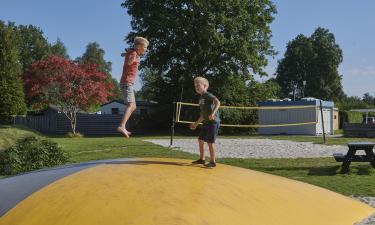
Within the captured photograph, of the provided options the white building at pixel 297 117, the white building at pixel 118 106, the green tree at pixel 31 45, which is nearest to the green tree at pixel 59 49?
the green tree at pixel 31 45

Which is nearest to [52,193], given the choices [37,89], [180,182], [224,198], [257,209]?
[180,182]

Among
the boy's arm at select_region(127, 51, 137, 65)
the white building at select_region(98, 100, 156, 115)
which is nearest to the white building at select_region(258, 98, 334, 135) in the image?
the white building at select_region(98, 100, 156, 115)

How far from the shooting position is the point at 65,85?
1344 inches

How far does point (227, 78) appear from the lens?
38.0 metres

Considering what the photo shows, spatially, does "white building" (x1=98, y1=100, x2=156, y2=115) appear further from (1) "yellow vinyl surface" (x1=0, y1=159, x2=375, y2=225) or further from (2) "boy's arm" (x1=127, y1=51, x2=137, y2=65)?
(1) "yellow vinyl surface" (x1=0, y1=159, x2=375, y2=225)

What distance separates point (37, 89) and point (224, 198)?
32.6 m

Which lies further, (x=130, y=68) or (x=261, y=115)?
(x=261, y=115)

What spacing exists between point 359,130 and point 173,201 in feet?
93.6

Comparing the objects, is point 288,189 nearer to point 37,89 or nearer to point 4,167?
point 4,167

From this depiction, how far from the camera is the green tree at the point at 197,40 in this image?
3759cm

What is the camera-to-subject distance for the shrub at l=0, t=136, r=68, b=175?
1086cm

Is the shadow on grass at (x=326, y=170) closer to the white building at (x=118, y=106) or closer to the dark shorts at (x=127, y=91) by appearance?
the dark shorts at (x=127, y=91)

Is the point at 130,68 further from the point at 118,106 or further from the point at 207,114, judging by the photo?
the point at 118,106

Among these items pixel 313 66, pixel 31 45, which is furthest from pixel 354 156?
pixel 31 45
